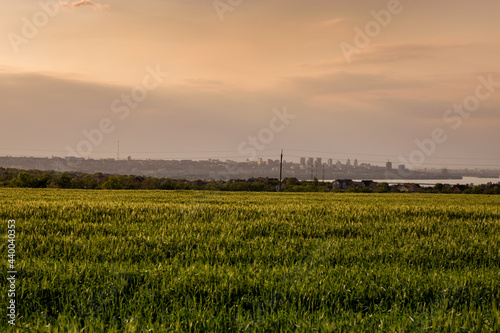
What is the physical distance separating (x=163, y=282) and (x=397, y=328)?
127 inches

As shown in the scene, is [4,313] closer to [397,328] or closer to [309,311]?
[309,311]

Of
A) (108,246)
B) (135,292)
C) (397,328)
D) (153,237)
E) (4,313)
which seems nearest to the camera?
(397,328)

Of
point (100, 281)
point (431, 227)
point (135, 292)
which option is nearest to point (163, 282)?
point (135, 292)

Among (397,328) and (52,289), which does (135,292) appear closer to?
(52,289)

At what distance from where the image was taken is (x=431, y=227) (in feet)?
38.2

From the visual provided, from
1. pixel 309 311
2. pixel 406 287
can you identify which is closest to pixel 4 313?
pixel 309 311

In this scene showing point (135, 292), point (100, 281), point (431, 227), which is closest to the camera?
point (135, 292)

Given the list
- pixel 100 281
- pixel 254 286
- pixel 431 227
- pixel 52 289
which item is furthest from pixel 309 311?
pixel 431 227

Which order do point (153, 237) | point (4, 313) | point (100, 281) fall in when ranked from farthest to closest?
point (153, 237), point (100, 281), point (4, 313)

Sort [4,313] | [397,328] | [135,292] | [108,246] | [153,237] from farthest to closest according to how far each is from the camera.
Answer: [153,237], [108,246], [135,292], [4,313], [397,328]

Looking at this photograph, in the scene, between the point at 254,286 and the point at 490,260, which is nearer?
the point at 254,286

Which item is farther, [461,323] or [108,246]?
[108,246]

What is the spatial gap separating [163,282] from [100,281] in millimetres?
974

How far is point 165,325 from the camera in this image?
13.7 ft
